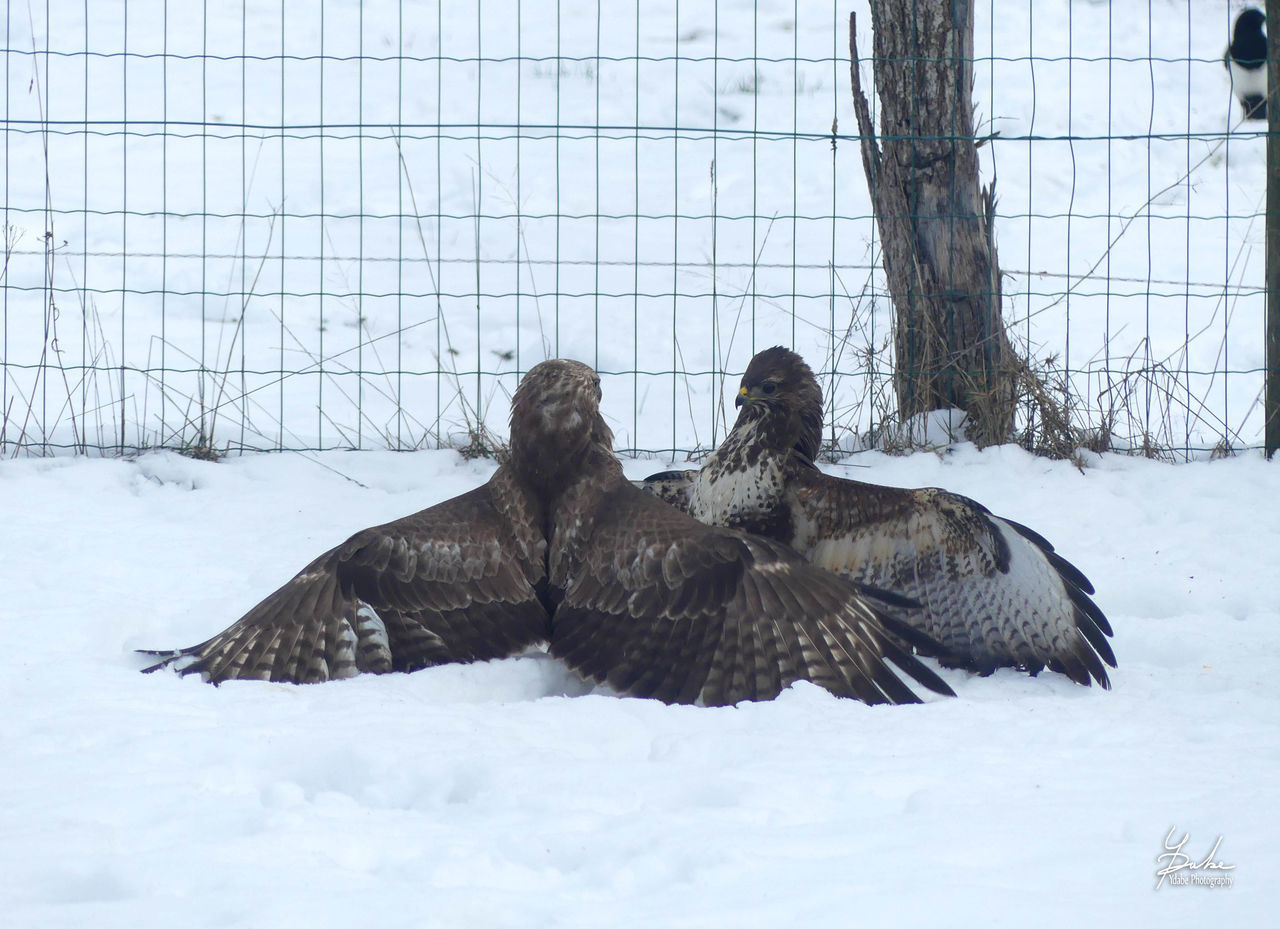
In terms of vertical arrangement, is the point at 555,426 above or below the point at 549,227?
below

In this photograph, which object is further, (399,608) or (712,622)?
(399,608)

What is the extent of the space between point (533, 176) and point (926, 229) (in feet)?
18.1

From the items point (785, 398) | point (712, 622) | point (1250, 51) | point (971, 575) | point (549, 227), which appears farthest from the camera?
point (549, 227)

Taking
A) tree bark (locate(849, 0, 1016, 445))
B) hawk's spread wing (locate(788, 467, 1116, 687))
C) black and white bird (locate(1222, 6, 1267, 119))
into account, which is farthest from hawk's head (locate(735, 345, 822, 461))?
black and white bird (locate(1222, 6, 1267, 119))

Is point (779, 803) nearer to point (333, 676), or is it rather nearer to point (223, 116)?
point (333, 676)

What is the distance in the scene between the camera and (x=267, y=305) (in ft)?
29.8

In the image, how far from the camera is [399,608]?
376 cm

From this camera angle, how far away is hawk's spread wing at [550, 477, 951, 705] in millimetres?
3484

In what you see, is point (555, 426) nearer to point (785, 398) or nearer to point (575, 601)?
point (575, 601)

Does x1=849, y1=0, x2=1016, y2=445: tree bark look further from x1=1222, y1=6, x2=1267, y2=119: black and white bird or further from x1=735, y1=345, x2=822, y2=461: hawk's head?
x1=1222, y1=6, x2=1267, y2=119: black and white bird

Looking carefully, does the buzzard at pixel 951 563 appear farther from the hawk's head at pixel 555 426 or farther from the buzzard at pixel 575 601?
the hawk's head at pixel 555 426

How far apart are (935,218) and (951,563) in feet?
8.12

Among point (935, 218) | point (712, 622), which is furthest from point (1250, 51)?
point (712, 622)

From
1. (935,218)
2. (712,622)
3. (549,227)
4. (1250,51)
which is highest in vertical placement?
(1250,51)
